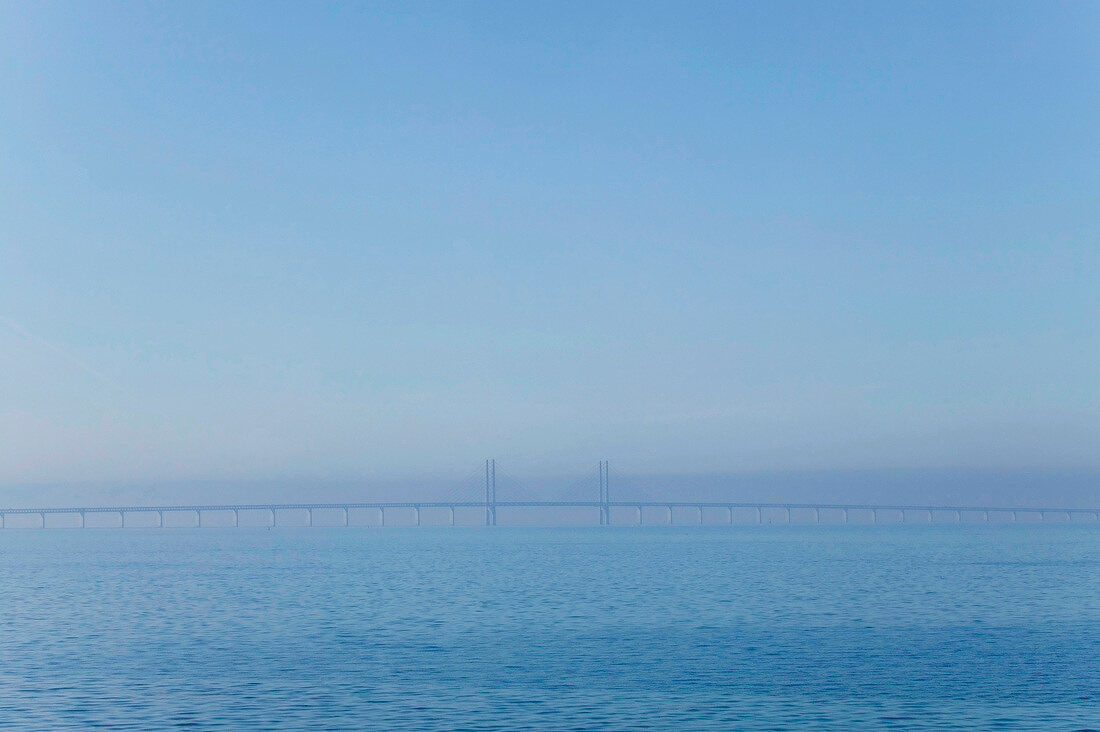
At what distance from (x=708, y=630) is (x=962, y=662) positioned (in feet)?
30.9

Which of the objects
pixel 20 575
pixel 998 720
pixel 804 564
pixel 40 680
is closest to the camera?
pixel 998 720

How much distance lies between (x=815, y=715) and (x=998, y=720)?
3447 millimetres

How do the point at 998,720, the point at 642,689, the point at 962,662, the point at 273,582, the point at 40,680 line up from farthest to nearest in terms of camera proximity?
the point at 273,582 < the point at 962,662 < the point at 40,680 < the point at 642,689 < the point at 998,720

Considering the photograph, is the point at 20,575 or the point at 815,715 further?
the point at 20,575

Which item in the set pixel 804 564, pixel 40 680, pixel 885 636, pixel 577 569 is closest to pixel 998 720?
pixel 885 636

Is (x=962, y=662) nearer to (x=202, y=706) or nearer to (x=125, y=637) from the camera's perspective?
(x=202, y=706)

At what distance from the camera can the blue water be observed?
24.1 meters

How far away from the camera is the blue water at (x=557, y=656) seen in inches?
947

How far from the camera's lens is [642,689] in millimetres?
26891

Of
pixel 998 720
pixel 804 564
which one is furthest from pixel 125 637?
pixel 804 564

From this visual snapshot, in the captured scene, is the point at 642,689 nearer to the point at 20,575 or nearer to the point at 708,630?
the point at 708,630

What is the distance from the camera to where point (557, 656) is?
106 ft

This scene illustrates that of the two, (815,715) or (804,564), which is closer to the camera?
(815,715)

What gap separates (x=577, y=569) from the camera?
272 ft
